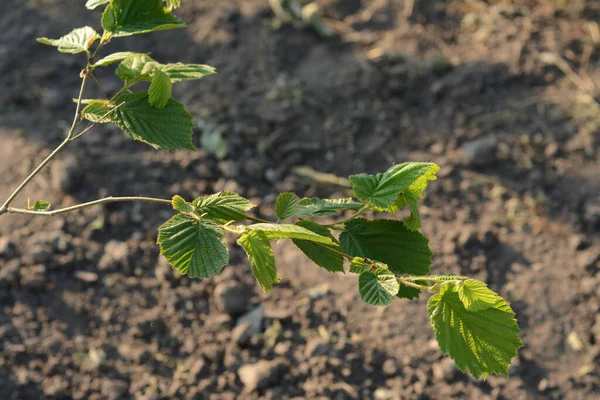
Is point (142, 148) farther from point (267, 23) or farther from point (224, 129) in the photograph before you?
point (267, 23)

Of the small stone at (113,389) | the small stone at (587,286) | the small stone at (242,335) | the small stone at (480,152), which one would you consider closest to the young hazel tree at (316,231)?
the small stone at (113,389)

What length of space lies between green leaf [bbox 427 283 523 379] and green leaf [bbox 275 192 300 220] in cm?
29

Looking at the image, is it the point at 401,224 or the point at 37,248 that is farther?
the point at 37,248

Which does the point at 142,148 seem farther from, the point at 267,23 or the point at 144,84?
the point at 267,23

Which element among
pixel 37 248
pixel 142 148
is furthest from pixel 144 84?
pixel 37 248

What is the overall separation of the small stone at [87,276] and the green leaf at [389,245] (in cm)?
176

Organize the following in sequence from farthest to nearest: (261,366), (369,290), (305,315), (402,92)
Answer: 1. (402,92)
2. (305,315)
3. (261,366)
4. (369,290)

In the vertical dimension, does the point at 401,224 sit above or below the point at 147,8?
below

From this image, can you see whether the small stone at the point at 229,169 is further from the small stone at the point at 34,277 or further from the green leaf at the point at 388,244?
the green leaf at the point at 388,244

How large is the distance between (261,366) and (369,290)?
4.95 feet

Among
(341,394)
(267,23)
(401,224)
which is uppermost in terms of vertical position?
(401,224)

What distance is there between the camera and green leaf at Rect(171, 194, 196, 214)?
1.20m

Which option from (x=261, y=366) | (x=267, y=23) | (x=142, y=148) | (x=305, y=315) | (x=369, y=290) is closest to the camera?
(x=369, y=290)

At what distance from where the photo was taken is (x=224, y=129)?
11.1 feet
